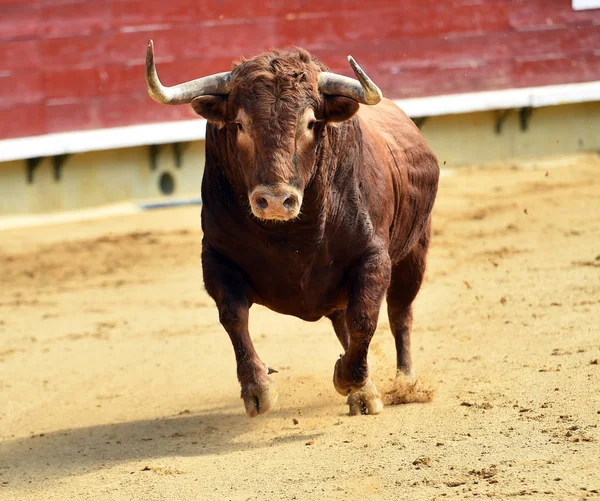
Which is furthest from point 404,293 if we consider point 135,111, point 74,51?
point 74,51

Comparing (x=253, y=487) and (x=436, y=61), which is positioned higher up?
(x=436, y=61)

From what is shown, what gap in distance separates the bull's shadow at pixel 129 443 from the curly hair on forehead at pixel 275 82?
4.02 ft

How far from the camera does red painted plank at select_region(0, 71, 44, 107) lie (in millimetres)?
9836

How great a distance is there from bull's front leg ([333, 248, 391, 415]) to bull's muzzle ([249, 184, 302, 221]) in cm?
58

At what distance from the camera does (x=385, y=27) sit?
35.9 feet

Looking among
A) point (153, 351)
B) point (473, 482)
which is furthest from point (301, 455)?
point (153, 351)

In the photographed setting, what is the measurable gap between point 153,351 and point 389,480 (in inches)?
112

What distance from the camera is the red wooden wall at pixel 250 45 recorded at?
392 inches

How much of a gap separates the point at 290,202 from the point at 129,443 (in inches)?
51.2

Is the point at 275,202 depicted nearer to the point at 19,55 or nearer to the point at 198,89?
the point at 198,89

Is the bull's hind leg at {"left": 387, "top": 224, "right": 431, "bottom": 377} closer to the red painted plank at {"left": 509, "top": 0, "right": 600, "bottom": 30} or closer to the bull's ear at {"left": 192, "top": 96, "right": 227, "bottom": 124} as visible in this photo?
the bull's ear at {"left": 192, "top": 96, "right": 227, "bottom": 124}

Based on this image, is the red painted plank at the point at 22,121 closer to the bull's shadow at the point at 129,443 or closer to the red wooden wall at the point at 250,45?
the red wooden wall at the point at 250,45

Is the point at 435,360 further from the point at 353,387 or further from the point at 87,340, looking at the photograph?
the point at 87,340

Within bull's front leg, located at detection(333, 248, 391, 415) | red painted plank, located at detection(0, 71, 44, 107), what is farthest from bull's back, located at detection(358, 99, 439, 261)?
red painted plank, located at detection(0, 71, 44, 107)
